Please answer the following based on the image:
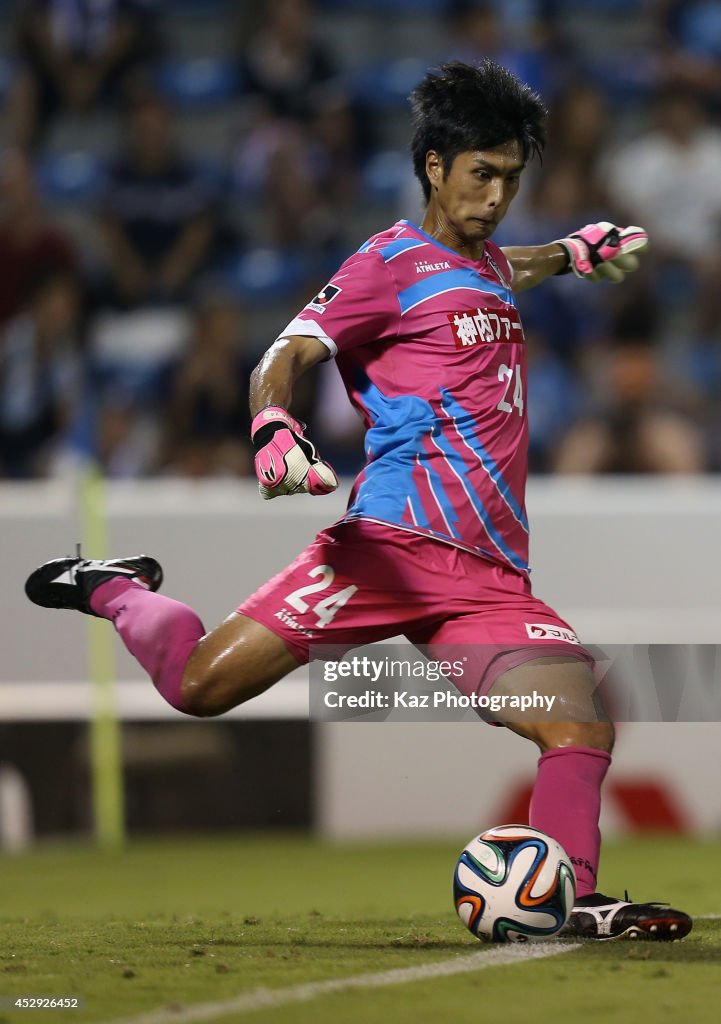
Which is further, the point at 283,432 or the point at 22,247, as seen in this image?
the point at 22,247

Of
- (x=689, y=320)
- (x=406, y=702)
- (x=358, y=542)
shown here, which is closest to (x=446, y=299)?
(x=358, y=542)

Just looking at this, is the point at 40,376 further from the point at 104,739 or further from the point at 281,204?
the point at 104,739

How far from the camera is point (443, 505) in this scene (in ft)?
15.7

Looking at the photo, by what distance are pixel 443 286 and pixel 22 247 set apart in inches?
269

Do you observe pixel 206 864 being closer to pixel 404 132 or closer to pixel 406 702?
pixel 406 702

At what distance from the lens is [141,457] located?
10.3m

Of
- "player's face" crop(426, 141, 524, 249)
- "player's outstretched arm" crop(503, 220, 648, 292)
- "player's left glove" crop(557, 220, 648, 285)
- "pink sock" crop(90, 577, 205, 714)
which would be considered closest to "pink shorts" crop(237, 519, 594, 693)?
"pink sock" crop(90, 577, 205, 714)

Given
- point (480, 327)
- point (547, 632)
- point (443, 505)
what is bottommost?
point (547, 632)

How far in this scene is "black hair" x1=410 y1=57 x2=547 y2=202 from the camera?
15.9ft

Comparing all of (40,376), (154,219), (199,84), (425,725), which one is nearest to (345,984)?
(425,725)

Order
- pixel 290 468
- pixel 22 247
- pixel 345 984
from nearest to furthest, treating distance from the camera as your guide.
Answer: pixel 345 984, pixel 290 468, pixel 22 247

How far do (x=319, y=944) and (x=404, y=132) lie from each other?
343 inches

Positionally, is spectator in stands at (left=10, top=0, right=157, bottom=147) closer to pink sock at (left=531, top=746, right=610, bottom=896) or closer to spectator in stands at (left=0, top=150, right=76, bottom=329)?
spectator in stands at (left=0, top=150, right=76, bottom=329)

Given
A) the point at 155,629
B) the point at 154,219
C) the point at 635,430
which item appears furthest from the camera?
the point at 154,219
